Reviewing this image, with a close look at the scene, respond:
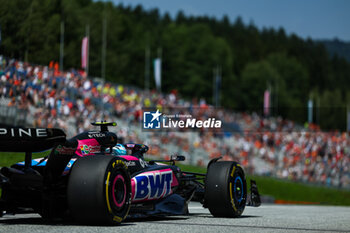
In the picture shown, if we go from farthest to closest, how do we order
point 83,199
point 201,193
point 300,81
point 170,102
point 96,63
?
point 300,81 < point 96,63 < point 170,102 < point 201,193 < point 83,199

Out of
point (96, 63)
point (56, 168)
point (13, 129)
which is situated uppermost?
point (96, 63)

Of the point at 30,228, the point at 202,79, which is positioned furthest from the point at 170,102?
the point at 202,79

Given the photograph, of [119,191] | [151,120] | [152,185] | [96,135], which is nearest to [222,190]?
[152,185]

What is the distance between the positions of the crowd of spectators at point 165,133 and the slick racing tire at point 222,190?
31.7 feet

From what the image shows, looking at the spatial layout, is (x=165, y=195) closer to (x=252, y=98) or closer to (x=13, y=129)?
(x=13, y=129)

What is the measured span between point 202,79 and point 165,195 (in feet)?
243

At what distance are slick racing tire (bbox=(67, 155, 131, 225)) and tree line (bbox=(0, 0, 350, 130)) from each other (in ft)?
41.8

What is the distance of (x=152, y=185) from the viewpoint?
7.92 metres

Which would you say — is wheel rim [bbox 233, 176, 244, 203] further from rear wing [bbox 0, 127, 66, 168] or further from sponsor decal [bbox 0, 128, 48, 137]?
sponsor decal [bbox 0, 128, 48, 137]

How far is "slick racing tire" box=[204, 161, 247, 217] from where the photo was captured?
8.33 metres

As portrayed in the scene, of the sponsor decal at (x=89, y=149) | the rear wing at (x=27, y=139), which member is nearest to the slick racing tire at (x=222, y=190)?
the sponsor decal at (x=89, y=149)

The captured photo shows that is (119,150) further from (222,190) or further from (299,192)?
(299,192)

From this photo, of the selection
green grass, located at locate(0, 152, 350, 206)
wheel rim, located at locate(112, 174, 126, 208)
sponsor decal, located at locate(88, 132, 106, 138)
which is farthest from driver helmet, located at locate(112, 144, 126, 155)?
green grass, located at locate(0, 152, 350, 206)

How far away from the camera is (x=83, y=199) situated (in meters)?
6.09
